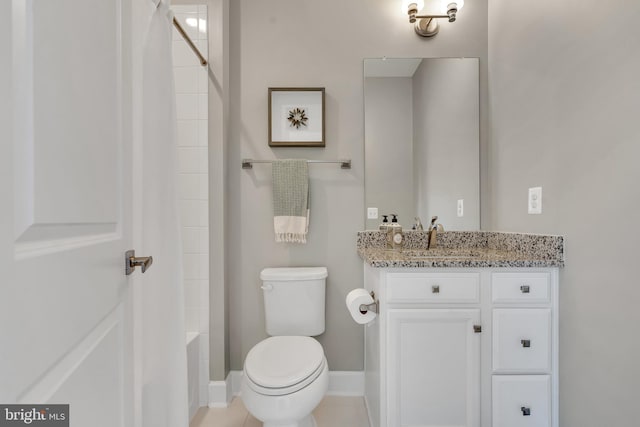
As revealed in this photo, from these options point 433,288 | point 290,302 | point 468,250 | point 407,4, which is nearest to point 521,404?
point 433,288

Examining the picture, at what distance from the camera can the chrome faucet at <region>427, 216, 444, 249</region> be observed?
1.86m

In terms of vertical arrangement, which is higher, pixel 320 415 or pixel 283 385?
pixel 283 385

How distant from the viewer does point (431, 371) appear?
1.36 meters

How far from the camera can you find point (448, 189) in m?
1.94

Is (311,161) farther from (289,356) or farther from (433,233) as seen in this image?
(289,356)

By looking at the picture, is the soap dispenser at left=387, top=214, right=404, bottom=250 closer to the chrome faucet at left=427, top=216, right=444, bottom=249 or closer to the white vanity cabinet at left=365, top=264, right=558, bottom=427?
the chrome faucet at left=427, top=216, right=444, bottom=249

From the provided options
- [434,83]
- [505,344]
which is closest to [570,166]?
[505,344]

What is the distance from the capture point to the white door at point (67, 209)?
443 millimetres

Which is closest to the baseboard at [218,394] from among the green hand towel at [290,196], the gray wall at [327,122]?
the gray wall at [327,122]

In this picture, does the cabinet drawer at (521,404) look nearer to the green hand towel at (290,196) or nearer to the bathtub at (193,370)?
the green hand towel at (290,196)

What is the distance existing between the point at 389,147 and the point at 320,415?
1592mm

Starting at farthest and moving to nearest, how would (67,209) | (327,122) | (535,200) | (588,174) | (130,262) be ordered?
(327,122)
(535,200)
(588,174)
(130,262)
(67,209)

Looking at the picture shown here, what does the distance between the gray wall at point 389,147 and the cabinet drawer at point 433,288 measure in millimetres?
594

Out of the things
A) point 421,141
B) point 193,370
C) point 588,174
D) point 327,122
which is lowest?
point 193,370
